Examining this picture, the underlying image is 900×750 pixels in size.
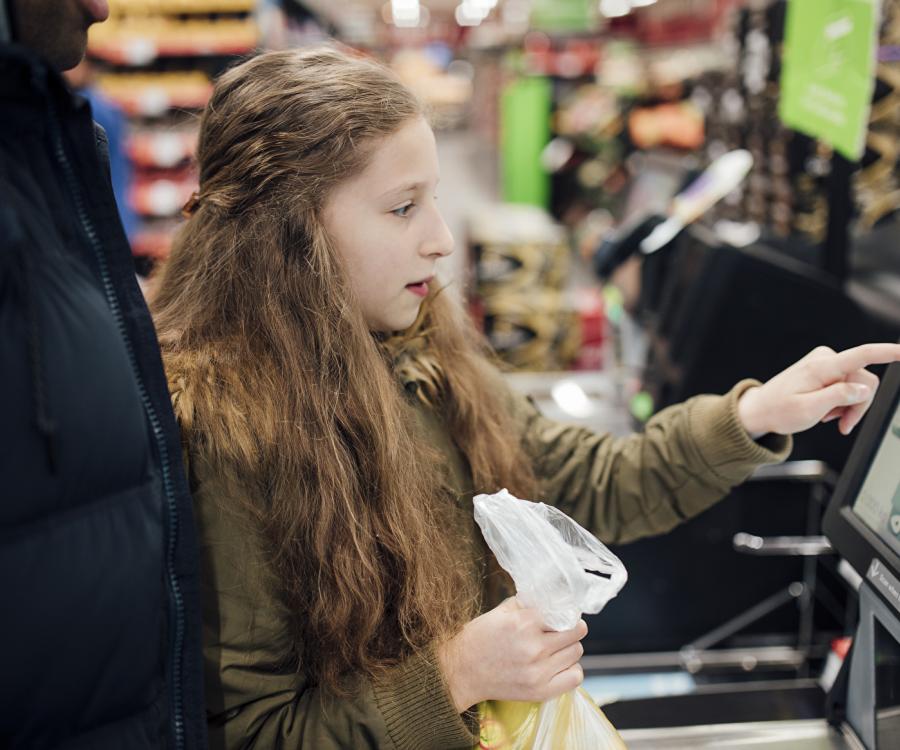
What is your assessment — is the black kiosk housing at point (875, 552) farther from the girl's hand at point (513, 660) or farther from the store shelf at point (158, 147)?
the store shelf at point (158, 147)

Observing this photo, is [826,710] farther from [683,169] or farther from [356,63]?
[683,169]

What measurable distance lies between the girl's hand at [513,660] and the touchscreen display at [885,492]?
36 cm

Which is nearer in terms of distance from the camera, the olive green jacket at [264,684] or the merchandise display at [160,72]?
the olive green jacket at [264,684]

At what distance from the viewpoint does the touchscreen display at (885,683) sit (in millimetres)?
1048

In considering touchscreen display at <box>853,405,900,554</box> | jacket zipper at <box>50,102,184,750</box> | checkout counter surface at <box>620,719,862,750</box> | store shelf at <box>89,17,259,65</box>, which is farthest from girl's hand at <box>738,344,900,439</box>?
store shelf at <box>89,17,259,65</box>

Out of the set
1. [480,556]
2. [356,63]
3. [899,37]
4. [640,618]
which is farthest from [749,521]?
[356,63]

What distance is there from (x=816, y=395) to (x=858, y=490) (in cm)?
15

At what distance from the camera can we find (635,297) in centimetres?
258

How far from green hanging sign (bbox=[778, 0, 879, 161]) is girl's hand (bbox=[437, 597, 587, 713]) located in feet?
3.60

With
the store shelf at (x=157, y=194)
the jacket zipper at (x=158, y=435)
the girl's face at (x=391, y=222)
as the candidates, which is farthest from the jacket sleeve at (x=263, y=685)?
the store shelf at (x=157, y=194)

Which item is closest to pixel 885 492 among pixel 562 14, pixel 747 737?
pixel 747 737

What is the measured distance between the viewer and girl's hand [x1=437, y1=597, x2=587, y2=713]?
881mm

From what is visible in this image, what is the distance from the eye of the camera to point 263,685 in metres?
0.94

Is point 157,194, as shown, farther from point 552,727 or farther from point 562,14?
point 562,14
